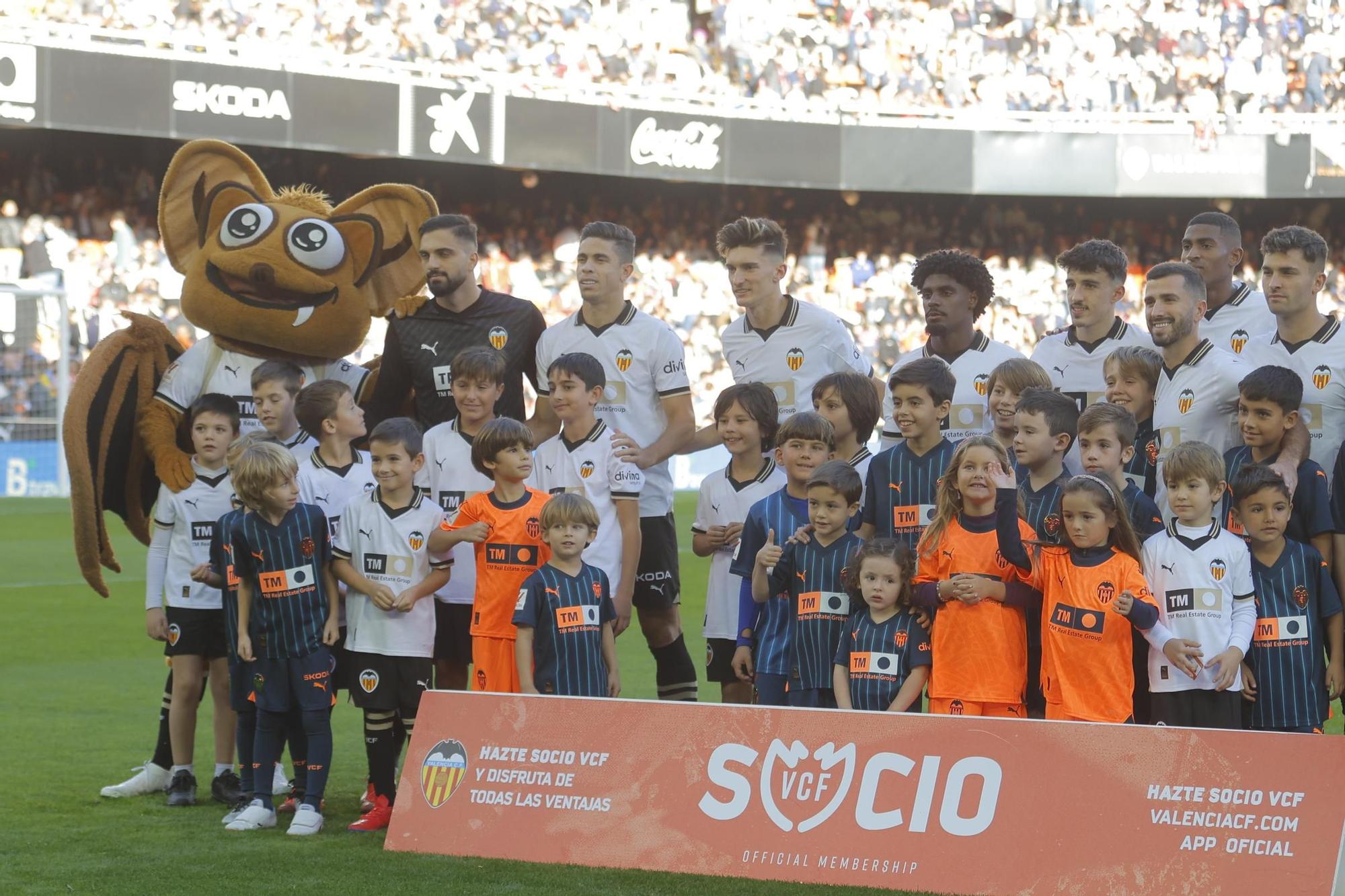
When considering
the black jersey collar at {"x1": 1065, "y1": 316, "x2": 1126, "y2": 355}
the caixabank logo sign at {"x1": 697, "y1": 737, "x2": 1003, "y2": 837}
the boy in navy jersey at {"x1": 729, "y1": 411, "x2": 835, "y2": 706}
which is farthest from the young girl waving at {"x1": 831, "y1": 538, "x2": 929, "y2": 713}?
the black jersey collar at {"x1": 1065, "y1": 316, "x2": 1126, "y2": 355}

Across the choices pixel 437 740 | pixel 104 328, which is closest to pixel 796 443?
pixel 437 740

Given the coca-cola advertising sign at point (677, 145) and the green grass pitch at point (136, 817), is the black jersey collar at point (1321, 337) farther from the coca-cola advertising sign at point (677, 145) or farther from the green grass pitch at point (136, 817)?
the coca-cola advertising sign at point (677, 145)

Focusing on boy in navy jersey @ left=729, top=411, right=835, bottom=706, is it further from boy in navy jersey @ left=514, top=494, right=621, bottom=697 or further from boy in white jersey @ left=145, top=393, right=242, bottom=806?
boy in white jersey @ left=145, top=393, right=242, bottom=806

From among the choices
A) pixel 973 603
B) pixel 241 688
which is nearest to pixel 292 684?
pixel 241 688

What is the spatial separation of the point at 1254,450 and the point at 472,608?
2499 mm

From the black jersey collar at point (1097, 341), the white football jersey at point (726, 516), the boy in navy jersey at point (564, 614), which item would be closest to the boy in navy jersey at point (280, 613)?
the boy in navy jersey at point (564, 614)

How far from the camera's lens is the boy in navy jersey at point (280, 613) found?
4848 millimetres

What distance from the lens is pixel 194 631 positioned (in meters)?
5.36

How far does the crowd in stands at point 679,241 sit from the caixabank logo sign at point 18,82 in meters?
2.07

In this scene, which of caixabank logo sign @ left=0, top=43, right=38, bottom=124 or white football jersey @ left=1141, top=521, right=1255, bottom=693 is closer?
white football jersey @ left=1141, top=521, right=1255, bottom=693

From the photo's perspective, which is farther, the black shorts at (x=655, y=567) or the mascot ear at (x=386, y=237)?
the mascot ear at (x=386, y=237)

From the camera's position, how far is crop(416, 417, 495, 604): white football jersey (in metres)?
5.28

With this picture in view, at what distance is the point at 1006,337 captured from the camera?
24594mm

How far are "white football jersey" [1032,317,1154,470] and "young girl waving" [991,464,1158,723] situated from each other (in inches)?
35.1
